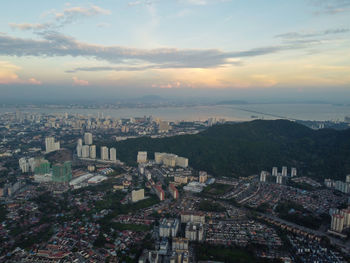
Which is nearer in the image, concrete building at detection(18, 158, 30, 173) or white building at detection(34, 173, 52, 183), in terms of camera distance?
white building at detection(34, 173, 52, 183)

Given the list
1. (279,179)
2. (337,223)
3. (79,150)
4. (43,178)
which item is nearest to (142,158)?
(79,150)

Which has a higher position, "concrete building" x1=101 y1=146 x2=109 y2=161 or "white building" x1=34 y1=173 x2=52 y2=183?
"concrete building" x1=101 y1=146 x2=109 y2=161

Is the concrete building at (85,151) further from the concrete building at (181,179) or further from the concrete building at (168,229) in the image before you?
the concrete building at (168,229)

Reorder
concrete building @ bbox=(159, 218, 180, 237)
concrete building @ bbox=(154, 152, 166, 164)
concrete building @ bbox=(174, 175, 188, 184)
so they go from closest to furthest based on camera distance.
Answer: concrete building @ bbox=(159, 218, 180, 237), concrete building @ bbox=(174, 175, 188, 184), concrete building @ bbox=(154, 152, 166, 164)

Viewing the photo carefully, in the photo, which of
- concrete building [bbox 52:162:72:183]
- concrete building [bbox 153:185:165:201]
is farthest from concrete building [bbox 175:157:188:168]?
concrete building [bbox 52:162:72:183]

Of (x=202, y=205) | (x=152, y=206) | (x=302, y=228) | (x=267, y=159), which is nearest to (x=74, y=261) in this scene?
(x=152, y=206)

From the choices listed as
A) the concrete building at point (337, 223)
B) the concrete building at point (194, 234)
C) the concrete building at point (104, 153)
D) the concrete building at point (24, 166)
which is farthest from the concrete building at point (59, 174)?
the concrete building at point (337, 223)

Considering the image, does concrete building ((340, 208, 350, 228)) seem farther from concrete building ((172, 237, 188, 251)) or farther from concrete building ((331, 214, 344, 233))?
concrete building ((172, 237, 188, 251))

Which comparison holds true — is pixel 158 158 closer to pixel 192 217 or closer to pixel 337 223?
pixel 192 217
